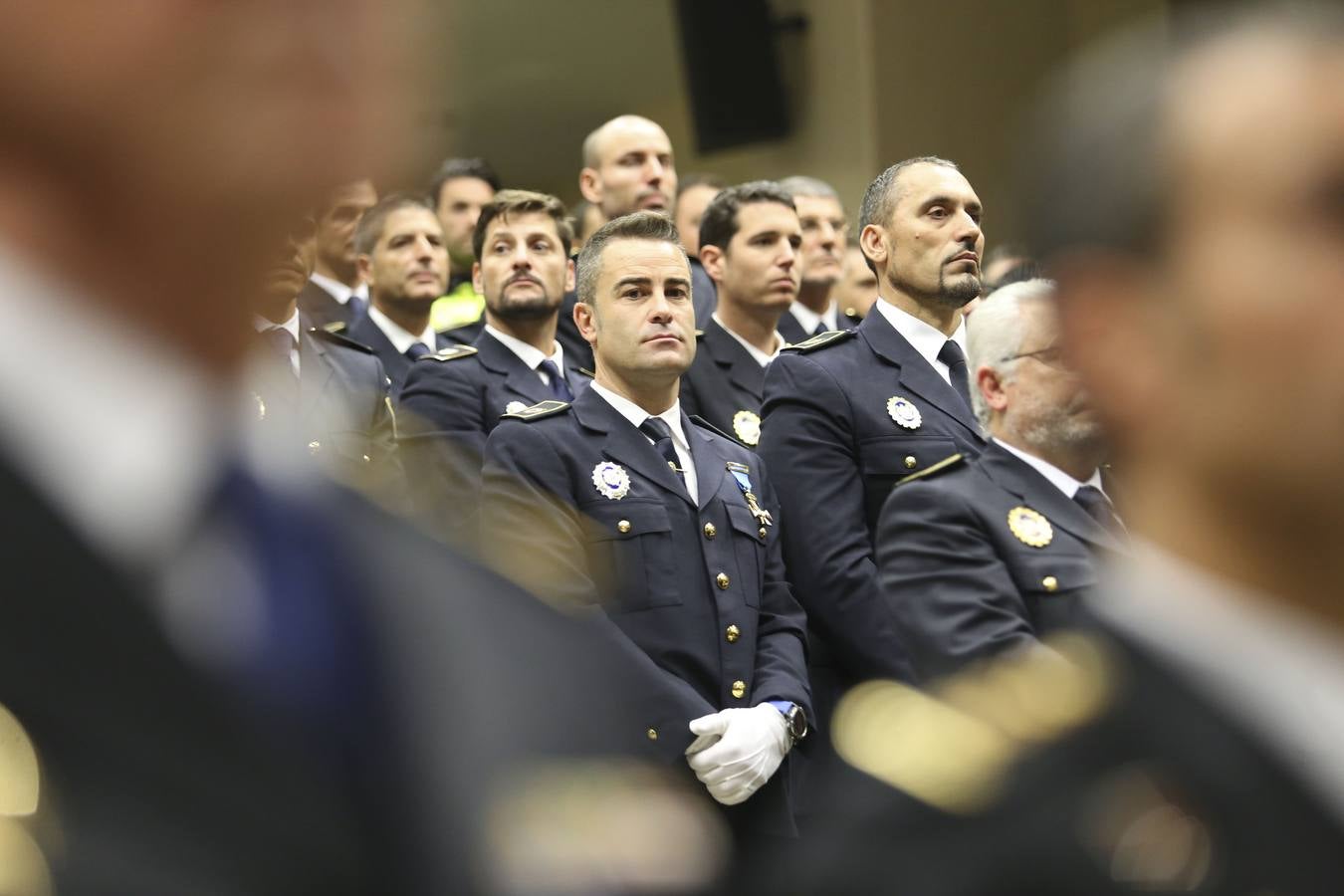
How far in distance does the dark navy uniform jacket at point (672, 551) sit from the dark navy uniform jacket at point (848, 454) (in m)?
0.08

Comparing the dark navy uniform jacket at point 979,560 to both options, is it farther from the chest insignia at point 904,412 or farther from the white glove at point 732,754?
the chest insignia at point 904,412

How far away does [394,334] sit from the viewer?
377cm

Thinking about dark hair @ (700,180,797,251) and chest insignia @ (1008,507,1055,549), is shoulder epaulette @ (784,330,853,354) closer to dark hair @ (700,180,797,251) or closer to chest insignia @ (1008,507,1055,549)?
dark hair @ (700,180,797,251)

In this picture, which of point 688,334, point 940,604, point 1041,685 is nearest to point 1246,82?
point 1041,685

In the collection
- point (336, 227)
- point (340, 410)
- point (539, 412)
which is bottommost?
point (539, 412)

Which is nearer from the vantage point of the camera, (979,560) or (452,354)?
(979,560)

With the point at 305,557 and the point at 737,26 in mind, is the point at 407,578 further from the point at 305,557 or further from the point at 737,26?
the point at 737,26

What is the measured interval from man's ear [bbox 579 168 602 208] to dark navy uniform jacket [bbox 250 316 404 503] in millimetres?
1018

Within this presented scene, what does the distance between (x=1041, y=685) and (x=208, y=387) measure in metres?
0.37

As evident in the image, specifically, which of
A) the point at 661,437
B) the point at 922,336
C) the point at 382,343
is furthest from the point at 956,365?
the point at 382,343

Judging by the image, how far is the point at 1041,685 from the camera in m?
0.67

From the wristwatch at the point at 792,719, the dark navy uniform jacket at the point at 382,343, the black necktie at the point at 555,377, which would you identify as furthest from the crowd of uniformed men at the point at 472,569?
the dark navy uniform jacket at the point at 382,343

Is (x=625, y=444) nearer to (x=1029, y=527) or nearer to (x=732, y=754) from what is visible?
(x=732, y=754)

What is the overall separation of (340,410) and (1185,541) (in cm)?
158
